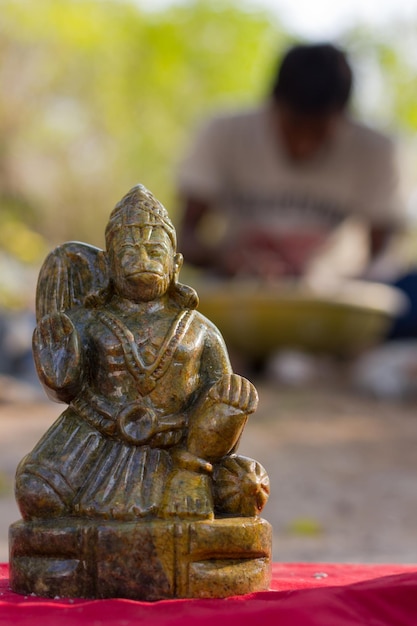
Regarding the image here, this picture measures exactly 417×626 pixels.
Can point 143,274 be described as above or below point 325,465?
below

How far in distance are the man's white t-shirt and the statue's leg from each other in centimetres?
496

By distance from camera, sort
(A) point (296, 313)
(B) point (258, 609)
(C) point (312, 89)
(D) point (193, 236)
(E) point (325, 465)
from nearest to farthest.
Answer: (B) point (258, 609) < (E) point (325, 465) < (C) point (312, 89) < (A) point (296, 313) < (D) point (193, 236)

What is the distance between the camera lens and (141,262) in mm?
2426

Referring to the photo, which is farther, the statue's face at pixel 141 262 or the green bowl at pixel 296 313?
the green bowl at pixel 296 313

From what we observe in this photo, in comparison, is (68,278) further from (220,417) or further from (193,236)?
(193,236)

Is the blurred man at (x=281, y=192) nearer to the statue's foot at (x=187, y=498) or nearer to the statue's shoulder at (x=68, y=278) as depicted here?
the statue's shoulder at (x=68, y=278)

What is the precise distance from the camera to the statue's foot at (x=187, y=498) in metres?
2.23

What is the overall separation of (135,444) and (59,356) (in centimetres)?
29

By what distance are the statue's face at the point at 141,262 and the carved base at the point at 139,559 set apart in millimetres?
601


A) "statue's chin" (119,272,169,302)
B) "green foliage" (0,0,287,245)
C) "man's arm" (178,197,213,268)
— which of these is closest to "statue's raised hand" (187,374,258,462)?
"statue's chin" (119,272,169,302)

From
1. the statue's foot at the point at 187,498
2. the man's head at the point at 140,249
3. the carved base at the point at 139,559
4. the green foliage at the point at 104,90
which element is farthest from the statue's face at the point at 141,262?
the green foliage at the point at 104,90

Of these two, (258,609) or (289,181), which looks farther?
(289,181)

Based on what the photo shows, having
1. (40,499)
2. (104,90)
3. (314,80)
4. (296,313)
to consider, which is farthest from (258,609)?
(104,90)

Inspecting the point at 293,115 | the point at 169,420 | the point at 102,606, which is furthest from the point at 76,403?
the point at 293,115
